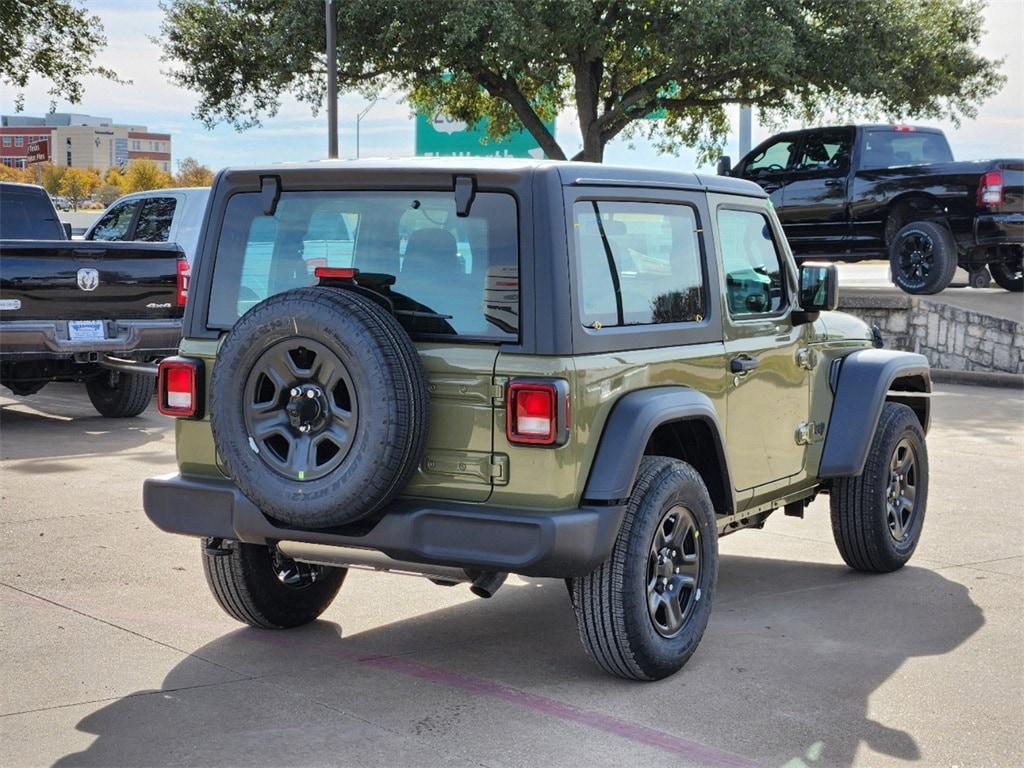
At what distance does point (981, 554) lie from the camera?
719cm

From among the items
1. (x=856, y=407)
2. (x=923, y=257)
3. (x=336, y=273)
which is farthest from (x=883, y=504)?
(x=923, y=257)

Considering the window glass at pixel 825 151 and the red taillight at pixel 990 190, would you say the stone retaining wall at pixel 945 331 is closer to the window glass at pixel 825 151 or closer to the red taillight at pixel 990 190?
the red taillight at pixel 990 190

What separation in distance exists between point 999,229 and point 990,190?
441mm

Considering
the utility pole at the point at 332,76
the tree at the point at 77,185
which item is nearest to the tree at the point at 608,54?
the utility pole at the point at 332,76

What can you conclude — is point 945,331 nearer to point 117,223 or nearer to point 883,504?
point 117,223

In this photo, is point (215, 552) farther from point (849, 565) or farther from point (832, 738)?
point (849, 565)

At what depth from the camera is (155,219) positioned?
13.8m

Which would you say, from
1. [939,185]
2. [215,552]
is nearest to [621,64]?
[939,185]

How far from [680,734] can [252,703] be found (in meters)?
1.41

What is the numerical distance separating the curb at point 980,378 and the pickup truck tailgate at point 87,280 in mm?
8553

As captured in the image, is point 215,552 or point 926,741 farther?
point 215,552

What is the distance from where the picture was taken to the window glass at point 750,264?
5723 millimetres

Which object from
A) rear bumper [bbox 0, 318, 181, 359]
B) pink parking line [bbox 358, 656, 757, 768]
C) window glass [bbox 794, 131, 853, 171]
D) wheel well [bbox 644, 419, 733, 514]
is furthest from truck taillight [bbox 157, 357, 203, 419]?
window glass [bbox 794, 131, 853, 171]

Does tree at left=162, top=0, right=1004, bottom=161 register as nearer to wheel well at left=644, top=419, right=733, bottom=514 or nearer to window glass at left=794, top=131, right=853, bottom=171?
window glass at left=794, top=131, right=853, bottom=171
